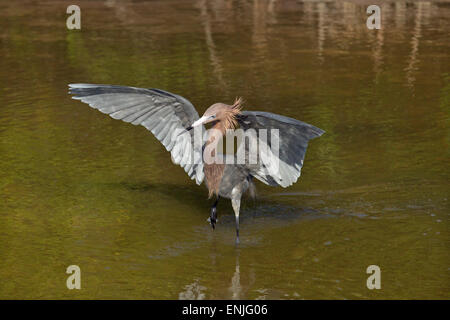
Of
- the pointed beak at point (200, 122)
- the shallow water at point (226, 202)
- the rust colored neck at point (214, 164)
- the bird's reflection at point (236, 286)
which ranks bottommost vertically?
the bird's reflection at point (236, 286)

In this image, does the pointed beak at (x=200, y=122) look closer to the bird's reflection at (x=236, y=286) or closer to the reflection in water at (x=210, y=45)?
the bird's reflection at (x=236, y=286)

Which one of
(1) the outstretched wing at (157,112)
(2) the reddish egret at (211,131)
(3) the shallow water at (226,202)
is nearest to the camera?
(3) the shallow water at (226,202)

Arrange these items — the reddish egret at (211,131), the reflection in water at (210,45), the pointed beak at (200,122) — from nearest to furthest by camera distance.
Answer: the pointed beak at (200,122), the reddish egret at (211,131), the reflection in water at (210,45)

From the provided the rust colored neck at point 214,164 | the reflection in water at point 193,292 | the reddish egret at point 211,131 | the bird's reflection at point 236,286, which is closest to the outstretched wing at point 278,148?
the reddish egret at point 211,131

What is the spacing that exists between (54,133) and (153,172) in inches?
87.8

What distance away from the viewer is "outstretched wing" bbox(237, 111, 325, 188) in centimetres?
787

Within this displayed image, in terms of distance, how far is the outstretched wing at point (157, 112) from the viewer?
8219mm

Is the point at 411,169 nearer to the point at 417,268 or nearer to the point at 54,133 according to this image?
the point at 417,268

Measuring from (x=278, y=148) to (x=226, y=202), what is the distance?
1.49m

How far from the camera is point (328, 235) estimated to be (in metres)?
8.17

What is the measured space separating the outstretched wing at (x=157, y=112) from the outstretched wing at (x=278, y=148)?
0.60 m

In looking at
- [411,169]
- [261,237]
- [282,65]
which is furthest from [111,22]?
[261,237]

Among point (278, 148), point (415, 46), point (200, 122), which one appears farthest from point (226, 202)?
point (415, 46)

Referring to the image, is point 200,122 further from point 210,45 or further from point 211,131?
point 210,45
